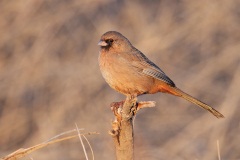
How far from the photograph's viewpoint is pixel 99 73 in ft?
32.1

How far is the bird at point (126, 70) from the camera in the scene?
20.6 feet

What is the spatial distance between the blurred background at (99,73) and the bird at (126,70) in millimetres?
2972

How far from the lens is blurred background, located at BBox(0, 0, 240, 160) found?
9.80 metres

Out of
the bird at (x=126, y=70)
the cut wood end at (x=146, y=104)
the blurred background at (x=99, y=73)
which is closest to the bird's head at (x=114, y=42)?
the bird at (x=126, y=70)

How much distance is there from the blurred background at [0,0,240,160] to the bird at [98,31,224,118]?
297 cm

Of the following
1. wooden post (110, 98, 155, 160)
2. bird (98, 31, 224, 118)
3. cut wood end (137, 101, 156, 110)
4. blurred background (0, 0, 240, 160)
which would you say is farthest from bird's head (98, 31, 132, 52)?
blurred background (0, 0, 240, 160)

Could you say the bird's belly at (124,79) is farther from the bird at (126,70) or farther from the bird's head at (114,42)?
the bird's head at (114,42)

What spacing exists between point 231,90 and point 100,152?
1886 mm

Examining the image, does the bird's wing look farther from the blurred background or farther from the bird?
the blurred background

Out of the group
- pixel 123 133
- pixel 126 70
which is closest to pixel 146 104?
pixel 123 133

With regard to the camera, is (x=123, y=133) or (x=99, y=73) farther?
(x=99, y=73)

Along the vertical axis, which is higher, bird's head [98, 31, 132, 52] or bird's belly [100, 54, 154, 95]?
bird's head [98, 31, 132, 52]

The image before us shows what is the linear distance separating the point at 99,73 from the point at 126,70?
3390mm

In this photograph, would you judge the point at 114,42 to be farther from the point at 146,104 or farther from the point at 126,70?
the point at 146,104
